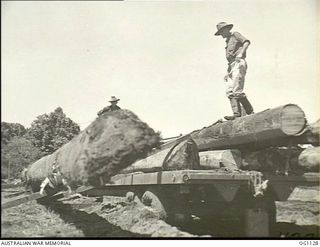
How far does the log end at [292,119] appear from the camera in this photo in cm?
522

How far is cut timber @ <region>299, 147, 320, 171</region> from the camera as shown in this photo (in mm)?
5664

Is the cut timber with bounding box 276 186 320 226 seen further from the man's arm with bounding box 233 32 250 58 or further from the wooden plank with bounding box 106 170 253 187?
the man's arm with bounding box 233 32 250 58

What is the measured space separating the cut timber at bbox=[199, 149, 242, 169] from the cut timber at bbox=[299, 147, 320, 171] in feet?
2.89

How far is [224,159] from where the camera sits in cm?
598

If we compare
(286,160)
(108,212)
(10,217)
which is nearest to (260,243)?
(286,160)

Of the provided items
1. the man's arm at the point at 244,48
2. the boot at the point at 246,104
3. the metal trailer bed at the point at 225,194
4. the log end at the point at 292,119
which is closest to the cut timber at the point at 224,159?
the metal trailer bed at the point at 225,194

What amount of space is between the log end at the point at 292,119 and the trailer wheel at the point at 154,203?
7.04ft

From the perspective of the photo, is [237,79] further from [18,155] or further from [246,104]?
[18,155]

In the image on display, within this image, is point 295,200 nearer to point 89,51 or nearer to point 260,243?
point 260,243

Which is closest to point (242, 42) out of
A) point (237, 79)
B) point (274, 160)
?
point (237, 79)

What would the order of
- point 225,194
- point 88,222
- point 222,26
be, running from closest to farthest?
1. point 225,194
2. point 88,222
3. point 222,26

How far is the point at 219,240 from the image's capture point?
5336 millimetres

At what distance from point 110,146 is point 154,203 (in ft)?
5.64

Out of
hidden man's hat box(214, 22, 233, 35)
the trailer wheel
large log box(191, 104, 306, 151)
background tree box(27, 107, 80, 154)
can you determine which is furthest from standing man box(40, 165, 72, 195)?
background tree box(27, 107, 80, 154)
